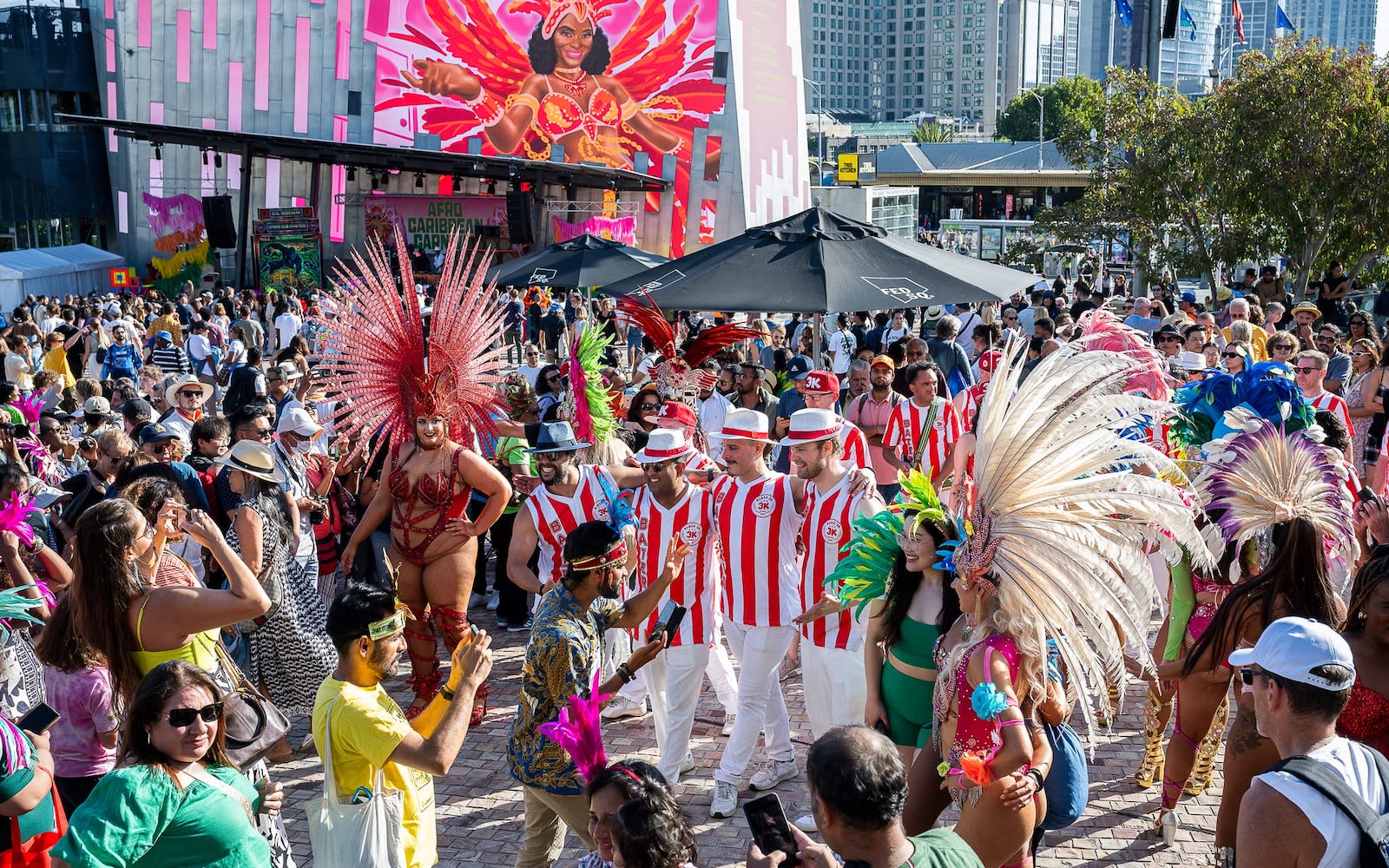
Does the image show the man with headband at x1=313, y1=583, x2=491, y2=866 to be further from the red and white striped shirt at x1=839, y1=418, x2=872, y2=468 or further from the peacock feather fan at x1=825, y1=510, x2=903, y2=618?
the red and white striped shirt at x1=839, y1=418, x2=872, y2=468

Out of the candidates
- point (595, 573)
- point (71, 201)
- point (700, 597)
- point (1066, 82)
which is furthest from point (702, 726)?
point (1066, 82)

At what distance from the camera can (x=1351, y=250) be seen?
1942cm

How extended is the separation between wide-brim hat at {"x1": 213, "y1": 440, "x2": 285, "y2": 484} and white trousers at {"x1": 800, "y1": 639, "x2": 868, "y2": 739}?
279 cm

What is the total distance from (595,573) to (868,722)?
1279 mm

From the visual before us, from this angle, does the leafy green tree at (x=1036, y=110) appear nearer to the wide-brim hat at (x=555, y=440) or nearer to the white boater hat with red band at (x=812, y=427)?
the wide-brim hat at (x=555, y=440)

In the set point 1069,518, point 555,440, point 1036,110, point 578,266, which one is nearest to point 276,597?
point 555,440

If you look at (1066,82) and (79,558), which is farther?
(1066,82)

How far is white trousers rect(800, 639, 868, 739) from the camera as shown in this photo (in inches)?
229

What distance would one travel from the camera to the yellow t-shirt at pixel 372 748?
367 cm

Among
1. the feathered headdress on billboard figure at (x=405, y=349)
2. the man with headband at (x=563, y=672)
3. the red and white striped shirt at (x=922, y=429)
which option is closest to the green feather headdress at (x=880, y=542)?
the man with headband at (x=563, y=672)

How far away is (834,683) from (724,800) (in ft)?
2.45

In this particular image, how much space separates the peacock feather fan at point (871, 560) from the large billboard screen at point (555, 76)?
104 ft

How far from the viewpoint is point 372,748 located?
12.0 ft

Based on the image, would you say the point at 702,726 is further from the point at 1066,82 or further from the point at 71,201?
the point at 1066,82
